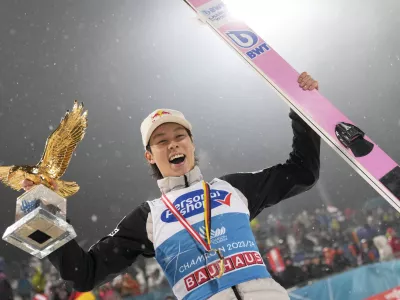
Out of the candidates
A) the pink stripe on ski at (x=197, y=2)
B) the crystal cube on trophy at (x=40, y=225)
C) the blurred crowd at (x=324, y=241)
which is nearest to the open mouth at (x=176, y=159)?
the crystal cube on trophy at (x=40, y=225)

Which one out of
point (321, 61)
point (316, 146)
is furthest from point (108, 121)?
point (316, 146)

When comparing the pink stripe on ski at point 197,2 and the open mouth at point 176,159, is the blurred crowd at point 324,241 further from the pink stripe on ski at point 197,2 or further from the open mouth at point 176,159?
the open mouth at point 176,159

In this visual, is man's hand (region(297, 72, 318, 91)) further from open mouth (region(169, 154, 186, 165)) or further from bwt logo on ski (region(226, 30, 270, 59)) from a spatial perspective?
open mouth (region(169, 154, 186, 165))

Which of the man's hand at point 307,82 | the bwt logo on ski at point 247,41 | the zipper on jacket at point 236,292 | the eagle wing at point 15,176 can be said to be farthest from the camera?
the bwt logo on ski at point 247,41

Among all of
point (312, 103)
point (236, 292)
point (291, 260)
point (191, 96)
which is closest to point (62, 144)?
point (236, 292)

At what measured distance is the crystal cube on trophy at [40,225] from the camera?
172 centimetres

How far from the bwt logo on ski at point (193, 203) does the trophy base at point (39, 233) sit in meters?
0.45

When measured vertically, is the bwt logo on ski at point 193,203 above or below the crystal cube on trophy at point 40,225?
below

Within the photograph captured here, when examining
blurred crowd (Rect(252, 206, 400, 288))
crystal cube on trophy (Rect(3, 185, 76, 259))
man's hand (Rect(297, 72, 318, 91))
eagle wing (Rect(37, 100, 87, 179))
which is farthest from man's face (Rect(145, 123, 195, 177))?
blurred crowd (Rect(252, 206, 400, 288))

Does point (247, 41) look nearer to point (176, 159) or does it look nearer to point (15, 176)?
point (176, 159)

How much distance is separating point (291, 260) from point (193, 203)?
768 centimetres

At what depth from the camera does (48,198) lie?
6.04 feet

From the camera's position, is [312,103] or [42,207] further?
[312,103]

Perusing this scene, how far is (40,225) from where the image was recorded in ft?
5.69
